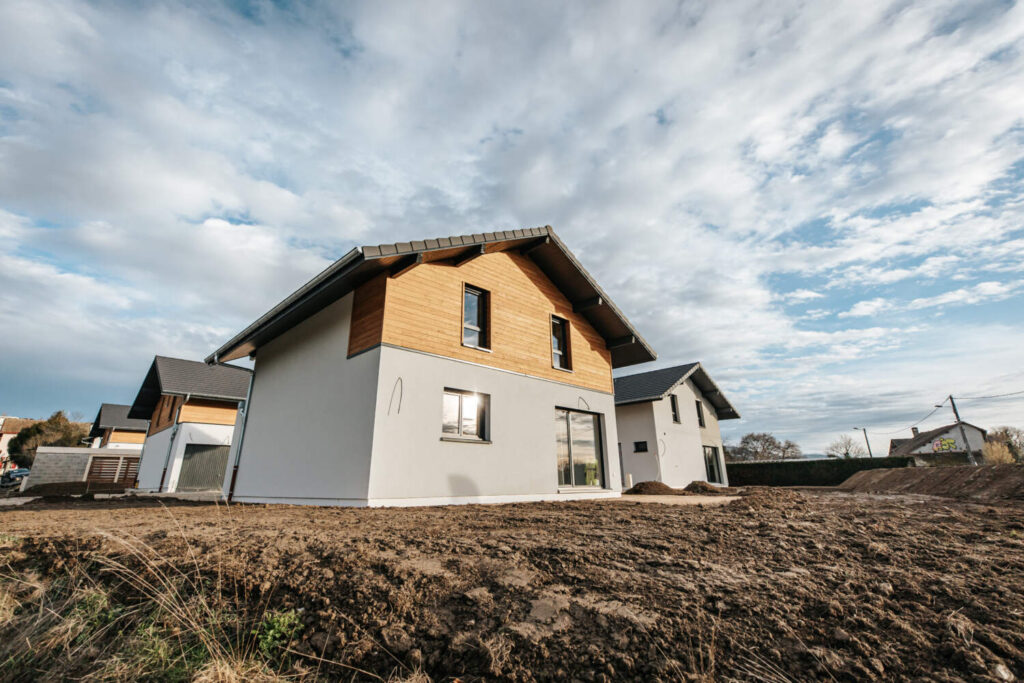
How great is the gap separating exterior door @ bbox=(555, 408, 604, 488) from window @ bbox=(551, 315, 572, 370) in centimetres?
129

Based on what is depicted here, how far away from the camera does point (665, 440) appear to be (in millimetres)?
17734

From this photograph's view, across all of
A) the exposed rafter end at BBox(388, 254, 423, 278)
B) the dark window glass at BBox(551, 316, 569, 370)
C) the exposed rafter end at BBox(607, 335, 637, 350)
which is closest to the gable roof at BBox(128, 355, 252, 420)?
the exposed rafter end at BBox(388, 254, 423, 278)

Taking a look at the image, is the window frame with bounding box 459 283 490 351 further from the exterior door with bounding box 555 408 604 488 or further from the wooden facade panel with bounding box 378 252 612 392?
the exterior door with bounding box 555 408 604 488

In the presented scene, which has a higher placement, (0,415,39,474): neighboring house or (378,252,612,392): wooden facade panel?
(0,415,39,474): neighboring house

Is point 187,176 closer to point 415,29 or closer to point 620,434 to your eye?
point 415,29

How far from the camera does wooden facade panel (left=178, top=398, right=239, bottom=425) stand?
18.2 m

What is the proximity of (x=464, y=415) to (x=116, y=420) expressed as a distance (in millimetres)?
33297

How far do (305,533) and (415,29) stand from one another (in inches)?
253

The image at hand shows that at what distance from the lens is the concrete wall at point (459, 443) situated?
294 inches

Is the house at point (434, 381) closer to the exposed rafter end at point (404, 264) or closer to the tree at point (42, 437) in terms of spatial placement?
the exposed rafter end at point (404, 264)

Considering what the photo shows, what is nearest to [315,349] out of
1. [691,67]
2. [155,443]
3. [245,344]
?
[245,344]

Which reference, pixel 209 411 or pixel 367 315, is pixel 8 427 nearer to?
pixel 209 411

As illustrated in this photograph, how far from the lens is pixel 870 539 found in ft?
12.2

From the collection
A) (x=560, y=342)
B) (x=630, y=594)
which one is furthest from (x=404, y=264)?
(x=630, y=594)
